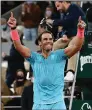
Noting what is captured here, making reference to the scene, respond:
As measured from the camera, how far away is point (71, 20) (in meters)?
12.3

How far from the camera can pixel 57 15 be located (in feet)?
48.8

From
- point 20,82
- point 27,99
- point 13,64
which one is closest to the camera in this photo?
point 27,99

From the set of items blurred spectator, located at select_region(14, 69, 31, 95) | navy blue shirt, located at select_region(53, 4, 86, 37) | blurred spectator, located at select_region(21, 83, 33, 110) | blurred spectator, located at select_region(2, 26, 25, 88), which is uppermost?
navy blue shirt, located at select_region(53, 4, 86, 37)

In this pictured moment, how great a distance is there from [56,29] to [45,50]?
9.24 feet

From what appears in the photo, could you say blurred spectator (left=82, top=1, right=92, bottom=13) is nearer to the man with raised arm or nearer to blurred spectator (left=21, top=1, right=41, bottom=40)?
blurred spectator (left=21, top=1, right=41, bottom=40)

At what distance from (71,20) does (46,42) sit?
2.50 meters

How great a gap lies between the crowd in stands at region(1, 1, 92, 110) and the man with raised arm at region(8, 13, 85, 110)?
7.02 ft

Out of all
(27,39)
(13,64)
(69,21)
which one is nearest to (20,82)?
(13,64)

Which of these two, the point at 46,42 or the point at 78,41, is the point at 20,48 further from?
the point at 78,41

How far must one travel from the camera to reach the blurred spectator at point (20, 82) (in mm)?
13788

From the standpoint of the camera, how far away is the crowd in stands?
40.3 feet

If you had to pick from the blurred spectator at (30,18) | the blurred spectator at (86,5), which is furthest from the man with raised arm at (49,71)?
the blurred spectator at (30,18)

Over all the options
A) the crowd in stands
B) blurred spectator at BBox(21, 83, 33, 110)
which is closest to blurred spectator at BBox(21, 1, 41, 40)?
the crowd in stands

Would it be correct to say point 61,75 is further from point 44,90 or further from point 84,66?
point 84,66
